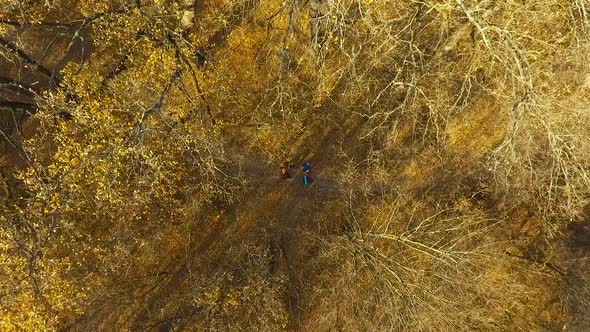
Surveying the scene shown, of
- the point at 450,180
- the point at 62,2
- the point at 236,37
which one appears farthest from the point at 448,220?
the point at 62,2

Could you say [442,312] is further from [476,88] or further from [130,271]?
[130,271]

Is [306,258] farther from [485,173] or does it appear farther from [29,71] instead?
[29,71]

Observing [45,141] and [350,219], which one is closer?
[45,141]

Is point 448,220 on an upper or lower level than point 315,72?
lower

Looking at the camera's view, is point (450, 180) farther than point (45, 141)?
Yes

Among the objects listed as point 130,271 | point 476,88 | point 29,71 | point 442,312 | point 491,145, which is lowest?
point 442,312

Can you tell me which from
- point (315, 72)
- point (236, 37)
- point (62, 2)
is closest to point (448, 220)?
point (315, 72)
